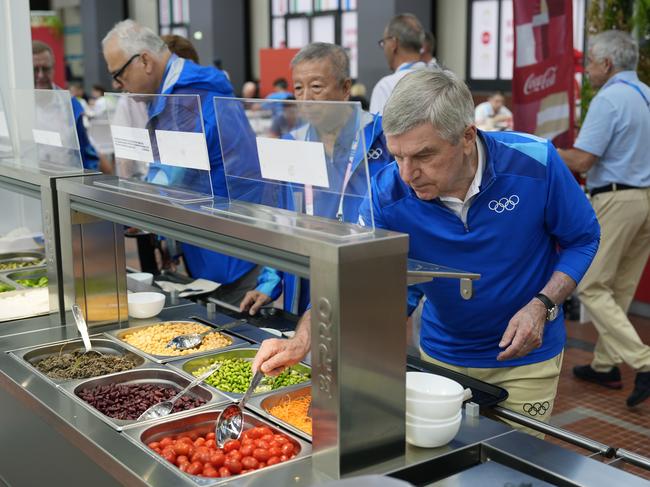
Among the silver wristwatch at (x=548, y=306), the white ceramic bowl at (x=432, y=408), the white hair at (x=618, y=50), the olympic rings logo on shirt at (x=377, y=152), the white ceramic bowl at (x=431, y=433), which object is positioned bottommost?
the white ceramic bowl at (x=431, y=433)

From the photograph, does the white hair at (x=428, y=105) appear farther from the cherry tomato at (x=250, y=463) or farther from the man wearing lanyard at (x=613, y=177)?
the man wearing lanyard at (x=613, y=177)

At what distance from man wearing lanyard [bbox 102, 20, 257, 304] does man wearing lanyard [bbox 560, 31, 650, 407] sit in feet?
6.86

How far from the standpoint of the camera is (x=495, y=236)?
6.63ft

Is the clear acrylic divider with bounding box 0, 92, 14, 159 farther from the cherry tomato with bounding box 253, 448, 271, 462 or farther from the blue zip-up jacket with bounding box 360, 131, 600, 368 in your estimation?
the cherry tomato with bounding box 253, 448, 271, 462

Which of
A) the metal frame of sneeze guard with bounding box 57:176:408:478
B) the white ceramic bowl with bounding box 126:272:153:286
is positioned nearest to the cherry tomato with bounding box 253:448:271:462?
the metal frame of sneeze guard with bounding box 57:176:408:478

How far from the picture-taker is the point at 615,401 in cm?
414

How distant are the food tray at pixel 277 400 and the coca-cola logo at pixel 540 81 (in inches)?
130

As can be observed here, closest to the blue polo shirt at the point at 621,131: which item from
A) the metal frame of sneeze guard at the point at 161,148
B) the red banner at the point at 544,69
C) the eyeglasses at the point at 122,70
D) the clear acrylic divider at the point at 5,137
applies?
the red banner at the point at 544,69

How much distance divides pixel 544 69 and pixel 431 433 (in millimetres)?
3653

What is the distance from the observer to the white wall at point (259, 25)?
16766 millimetres

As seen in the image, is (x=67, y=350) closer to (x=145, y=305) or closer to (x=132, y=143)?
(x=145, y=305)

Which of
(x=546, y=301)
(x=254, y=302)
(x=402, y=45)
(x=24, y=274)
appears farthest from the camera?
(x=402, y=45)

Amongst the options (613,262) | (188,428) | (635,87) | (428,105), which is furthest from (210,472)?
(635,87)

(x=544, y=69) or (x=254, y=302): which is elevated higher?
(x=544, y=69)
